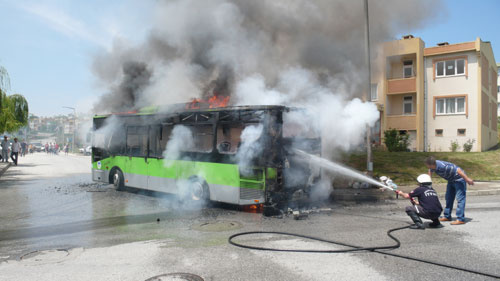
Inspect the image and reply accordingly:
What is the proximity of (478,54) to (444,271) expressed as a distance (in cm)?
2626

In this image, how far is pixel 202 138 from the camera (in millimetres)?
9031

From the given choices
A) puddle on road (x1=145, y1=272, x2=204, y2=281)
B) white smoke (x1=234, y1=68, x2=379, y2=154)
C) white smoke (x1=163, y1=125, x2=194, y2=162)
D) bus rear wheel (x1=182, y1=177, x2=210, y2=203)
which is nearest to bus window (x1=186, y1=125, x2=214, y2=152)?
white smoke (x1=163, y1=125, x2=194, y2=162)

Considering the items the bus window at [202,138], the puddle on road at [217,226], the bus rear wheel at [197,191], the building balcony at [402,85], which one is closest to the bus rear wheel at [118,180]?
the bus rear wheel at [197,191]

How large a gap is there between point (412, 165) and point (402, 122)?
1219 cm

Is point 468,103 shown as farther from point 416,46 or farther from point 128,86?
point 128,86

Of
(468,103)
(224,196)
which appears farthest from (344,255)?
(468,103)

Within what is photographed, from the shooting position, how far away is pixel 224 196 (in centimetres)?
857

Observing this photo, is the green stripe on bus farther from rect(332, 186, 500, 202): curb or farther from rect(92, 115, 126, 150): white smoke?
rect(332, 186, 500, 202): curb

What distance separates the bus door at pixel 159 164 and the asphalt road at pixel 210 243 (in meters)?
0.79

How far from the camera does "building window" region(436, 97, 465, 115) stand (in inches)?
1040

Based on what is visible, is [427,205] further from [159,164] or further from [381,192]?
[159,164]

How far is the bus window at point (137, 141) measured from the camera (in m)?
10.9

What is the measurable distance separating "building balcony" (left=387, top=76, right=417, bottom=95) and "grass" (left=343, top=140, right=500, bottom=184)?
30.4 feet

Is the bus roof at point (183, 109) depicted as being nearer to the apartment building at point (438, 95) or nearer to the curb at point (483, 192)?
the curb at point (483, 192)
